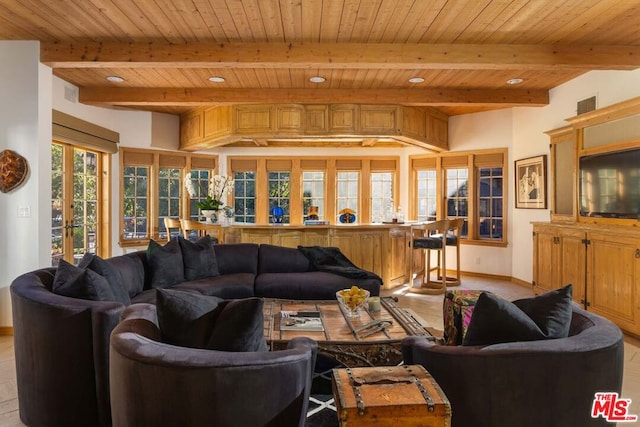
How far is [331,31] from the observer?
3.82 meters

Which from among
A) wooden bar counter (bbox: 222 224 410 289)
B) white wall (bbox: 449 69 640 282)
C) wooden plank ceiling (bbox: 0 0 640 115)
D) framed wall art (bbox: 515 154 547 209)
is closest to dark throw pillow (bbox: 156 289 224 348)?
wooden plank ceiling (bbox: 0 0 640 115)

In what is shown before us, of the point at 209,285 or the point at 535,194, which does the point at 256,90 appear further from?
the point at 535,194

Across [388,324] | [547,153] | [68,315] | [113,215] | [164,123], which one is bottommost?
[388,324]

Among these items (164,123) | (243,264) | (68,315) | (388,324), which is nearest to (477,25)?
(388,324)

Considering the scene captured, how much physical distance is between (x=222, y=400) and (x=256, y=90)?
15.9ft

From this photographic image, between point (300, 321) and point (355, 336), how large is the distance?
0.46m

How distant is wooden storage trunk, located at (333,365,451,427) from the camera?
1430 mm

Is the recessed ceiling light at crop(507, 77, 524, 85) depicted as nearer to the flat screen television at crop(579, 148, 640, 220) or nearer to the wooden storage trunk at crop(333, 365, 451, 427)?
the flat screen television at crop(579, 148, 640, 220)

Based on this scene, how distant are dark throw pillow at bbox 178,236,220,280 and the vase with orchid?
184 centimetres

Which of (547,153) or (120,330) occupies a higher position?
(547,153)

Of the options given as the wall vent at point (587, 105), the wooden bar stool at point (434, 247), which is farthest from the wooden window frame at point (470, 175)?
the wall vent at point (587, 105)

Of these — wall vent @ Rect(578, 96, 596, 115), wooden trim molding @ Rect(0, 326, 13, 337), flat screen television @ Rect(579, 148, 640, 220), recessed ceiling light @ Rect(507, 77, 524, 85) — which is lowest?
wooden trim molding @ Rect(0, 326, 13, 337)

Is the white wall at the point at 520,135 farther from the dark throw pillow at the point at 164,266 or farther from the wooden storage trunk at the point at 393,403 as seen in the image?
the dark throw pillow at the point at 164,266

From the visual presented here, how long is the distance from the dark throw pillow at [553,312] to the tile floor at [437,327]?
1.31 m
